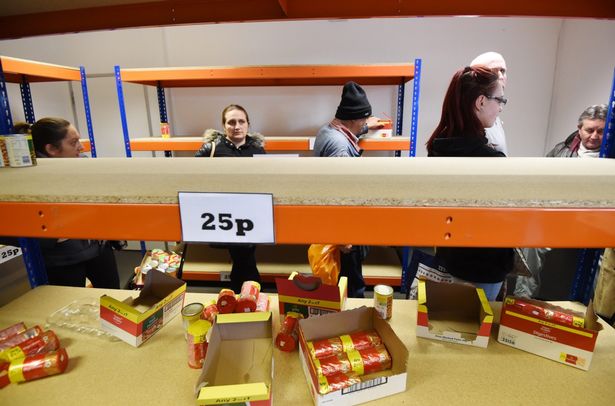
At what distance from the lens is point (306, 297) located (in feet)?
3.46

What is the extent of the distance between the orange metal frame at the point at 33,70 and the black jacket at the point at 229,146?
1.26m

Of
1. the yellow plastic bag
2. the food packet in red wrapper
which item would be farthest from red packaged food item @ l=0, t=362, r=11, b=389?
the yellow plastic bag

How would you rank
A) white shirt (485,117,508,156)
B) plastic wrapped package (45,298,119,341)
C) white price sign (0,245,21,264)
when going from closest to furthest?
1. plastic wrapped package (45,298,119,341)
2. white price sign (0,245,21,264)
3. white shirt (485,117,508,156)

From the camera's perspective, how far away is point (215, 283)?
128 inches

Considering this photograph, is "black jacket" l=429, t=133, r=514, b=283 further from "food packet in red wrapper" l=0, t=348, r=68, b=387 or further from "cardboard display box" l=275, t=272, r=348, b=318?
"food packet in red wrapper" l=0, t=348, r=68, b=387

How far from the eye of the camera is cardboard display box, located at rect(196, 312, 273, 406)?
81 centimetres

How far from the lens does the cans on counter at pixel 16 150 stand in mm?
888

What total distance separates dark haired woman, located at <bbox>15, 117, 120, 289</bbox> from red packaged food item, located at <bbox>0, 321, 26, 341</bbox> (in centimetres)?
79

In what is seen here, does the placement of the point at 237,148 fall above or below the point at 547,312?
above

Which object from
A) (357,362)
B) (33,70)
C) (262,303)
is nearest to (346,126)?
(262,303)

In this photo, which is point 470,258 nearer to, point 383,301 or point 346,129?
point 383,301

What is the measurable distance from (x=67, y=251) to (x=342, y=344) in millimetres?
1671

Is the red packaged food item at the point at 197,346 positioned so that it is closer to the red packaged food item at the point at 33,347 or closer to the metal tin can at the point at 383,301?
the red packaged food item at the point at 33,347

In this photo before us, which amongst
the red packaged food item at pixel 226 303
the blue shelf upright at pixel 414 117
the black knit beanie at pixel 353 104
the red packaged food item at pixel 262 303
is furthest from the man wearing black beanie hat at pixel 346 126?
the red packaged food item at pixel 226 303
